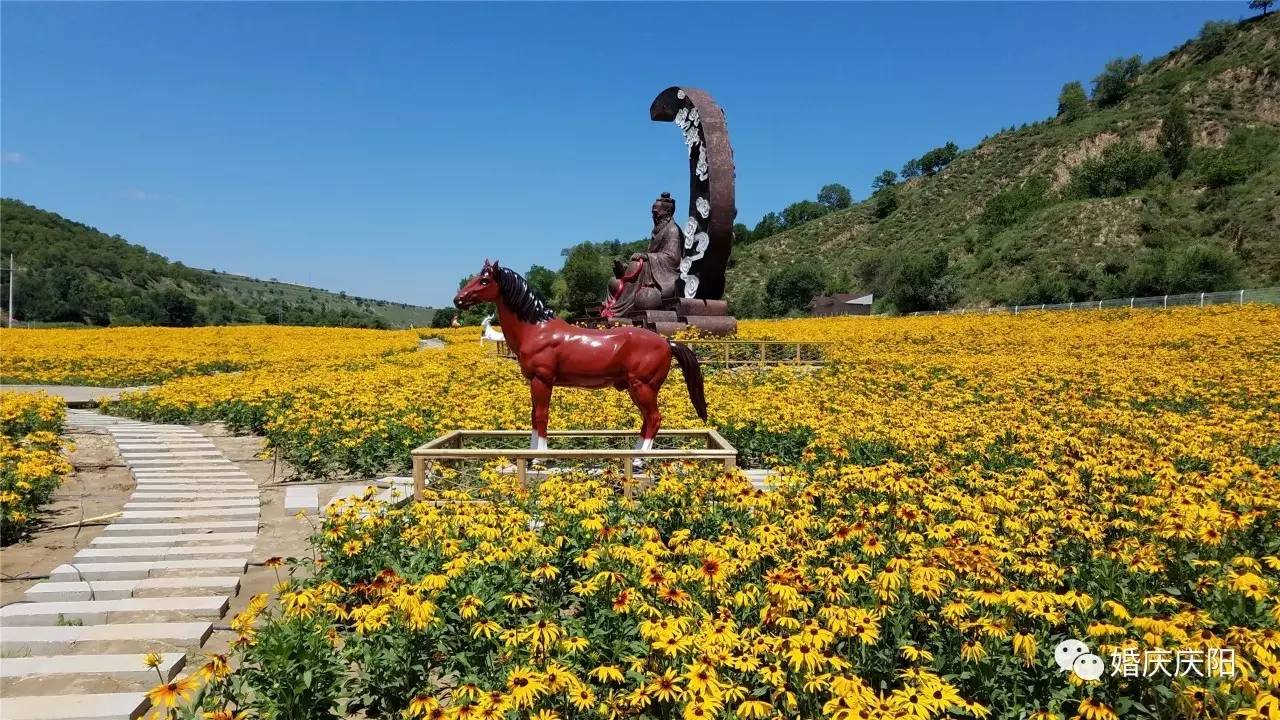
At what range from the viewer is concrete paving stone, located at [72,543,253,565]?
5836 millimetres

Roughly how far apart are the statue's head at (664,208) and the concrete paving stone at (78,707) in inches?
730

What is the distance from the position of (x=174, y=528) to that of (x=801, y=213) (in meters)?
134

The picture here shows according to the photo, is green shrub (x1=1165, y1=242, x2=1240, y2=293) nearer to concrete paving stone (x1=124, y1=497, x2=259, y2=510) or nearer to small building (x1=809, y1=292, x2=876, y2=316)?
small building (x1=809, y1=292, x2=876, y2=316)

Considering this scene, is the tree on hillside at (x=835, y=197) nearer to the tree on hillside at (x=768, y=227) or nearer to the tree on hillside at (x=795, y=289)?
the tree on hillside at (x=768, y=227)

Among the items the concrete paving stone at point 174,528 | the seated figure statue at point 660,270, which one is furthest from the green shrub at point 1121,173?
the concrete paving stone at point 174,528

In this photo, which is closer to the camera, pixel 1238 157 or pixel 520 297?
pixel 520 297

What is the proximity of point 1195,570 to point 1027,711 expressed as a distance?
2.26 meters

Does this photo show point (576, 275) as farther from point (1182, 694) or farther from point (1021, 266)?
point (1182, 694)

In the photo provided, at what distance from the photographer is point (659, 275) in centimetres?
2052

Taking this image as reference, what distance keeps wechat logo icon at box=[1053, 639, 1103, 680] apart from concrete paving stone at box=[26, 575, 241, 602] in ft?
18.7

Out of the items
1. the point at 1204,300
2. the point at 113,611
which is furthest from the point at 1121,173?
the point at 113,611

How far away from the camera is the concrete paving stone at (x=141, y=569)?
17.9ft

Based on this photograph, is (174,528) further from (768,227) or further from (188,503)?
(768,227)

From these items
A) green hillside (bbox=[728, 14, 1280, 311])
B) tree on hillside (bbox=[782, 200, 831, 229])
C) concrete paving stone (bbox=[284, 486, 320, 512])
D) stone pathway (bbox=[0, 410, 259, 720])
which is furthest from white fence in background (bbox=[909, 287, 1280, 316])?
tree on hillside (bbox=[782, 200, 831, 229])
